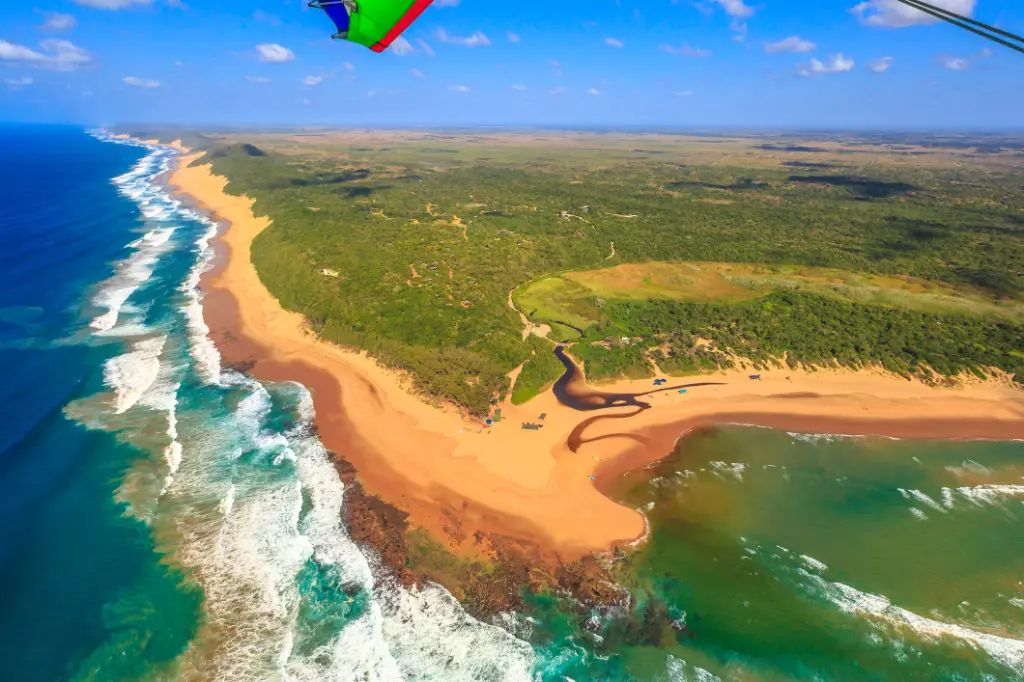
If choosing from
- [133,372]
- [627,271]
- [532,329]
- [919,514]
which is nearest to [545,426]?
[532,329]

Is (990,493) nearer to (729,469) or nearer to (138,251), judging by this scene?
(729,469)

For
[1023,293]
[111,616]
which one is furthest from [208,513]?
[1023,293]

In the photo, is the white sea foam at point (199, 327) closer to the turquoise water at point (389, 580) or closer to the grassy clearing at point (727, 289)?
the turquoise water at point (389, 580)

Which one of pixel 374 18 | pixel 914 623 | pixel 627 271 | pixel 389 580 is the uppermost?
pixel 374 18

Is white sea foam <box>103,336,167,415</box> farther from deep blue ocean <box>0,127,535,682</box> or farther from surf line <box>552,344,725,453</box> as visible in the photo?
surf line <box>552,344,725,453</box>

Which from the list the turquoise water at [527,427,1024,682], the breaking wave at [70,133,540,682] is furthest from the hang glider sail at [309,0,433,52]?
the turquoise water at [527,427,1024,682]

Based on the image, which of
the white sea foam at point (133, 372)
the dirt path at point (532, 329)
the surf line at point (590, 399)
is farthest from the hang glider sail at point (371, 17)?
the white sea foam at point (133, 372)

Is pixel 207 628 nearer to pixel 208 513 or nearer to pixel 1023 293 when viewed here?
pixel 208 513
